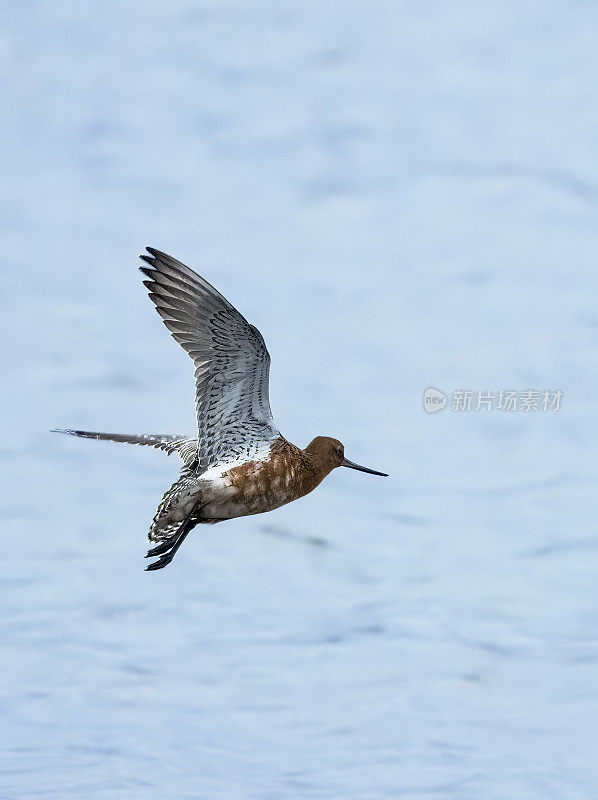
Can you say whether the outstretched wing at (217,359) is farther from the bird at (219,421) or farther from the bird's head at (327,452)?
the bird's head at (327,452)

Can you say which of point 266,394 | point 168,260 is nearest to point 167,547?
point 266,394

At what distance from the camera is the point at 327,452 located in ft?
35.2

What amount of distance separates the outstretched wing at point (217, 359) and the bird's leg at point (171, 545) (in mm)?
405

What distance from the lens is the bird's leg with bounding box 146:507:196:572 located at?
974 cm

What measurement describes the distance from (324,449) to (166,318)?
4.76 ft

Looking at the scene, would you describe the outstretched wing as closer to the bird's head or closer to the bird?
the bird

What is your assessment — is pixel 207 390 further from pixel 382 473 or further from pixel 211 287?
pixel 382 473

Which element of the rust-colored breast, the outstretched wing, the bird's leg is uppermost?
the outstretched wing

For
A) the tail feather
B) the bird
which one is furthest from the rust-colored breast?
the tail feather

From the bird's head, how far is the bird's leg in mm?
1036

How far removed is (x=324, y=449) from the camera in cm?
1072

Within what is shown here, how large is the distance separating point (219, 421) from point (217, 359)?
412 mm

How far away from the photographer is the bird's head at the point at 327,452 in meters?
10.7

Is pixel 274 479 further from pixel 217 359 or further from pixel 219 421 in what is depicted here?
pixel 217 359
